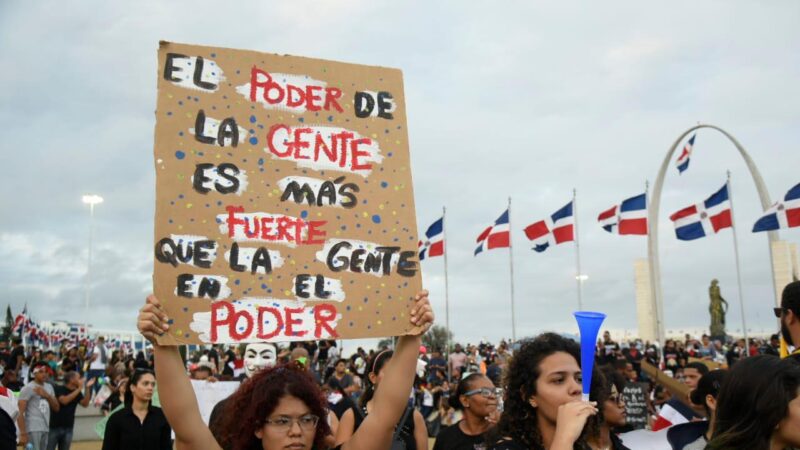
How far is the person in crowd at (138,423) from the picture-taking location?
6.97 meters

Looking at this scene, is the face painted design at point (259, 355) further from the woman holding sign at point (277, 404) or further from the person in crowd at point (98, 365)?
the person in crowd at point (98, 365)

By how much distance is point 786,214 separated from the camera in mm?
18203

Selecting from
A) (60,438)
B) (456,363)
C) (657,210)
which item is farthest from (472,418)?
(657,210)

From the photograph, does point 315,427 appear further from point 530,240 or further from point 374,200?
point 530,240

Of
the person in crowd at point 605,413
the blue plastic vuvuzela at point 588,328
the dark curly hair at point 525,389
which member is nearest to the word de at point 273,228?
the dark curly hair at point 525,389

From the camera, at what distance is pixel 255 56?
3910 mm

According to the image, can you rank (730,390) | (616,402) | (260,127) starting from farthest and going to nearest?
(616,402)
(260,127)
(730,390)

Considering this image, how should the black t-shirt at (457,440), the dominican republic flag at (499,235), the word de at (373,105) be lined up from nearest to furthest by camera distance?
the word de at (373,105)
the black t-shirt at (457,440)
the dominican republic flag at (499,235)

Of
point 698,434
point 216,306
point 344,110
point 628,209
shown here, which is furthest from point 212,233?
point 628,209

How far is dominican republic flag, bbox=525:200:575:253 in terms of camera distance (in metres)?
26.3

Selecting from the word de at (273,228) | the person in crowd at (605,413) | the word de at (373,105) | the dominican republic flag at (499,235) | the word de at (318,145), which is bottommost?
the person in crowd at (605,413)

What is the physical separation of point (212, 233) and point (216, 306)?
339 millimetres

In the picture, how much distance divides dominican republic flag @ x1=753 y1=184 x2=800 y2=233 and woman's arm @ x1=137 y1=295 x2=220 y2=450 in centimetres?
1765

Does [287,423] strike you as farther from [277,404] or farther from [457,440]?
[457,440]
